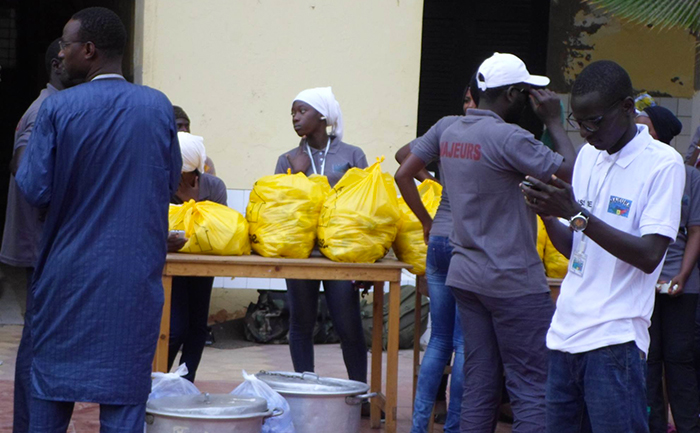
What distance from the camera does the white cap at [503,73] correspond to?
12.4ft

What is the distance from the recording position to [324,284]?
5254 mm

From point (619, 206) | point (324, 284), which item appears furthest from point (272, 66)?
point (619, 206)

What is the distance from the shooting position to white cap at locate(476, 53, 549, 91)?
12.4 feet

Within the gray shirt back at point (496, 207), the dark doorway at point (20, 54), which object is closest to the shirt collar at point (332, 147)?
the gray shirt back at point (496, 207)

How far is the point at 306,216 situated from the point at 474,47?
4782 millimetres

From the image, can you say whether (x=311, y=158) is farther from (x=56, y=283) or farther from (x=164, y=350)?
(x=56, y=283)

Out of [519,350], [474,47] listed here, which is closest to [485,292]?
[519,350]

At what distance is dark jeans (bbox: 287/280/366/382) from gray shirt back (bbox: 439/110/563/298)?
142 cm

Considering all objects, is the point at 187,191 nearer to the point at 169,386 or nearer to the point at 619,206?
the point at 169,386

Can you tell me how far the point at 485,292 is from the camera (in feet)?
12.1

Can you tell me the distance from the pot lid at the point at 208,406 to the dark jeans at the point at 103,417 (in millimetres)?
586

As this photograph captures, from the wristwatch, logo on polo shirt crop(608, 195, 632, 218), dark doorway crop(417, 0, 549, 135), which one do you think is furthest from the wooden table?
dark doorway crop(417, 0, 549, 135)

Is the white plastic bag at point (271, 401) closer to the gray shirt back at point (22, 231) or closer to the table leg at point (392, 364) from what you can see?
the table leg at point (392, 364)

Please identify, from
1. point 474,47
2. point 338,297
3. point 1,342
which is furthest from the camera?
point 474,47
